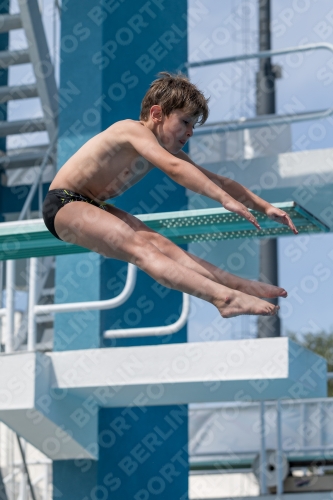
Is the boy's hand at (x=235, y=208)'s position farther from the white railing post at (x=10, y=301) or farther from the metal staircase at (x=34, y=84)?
the metal staircase at (x=34, y=84)

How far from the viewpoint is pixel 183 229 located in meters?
5.37

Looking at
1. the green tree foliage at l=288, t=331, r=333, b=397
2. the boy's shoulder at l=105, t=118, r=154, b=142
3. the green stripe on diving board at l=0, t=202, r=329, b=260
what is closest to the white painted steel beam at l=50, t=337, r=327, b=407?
the green stripe on diving board at l=0, t=202, r=329, b=260

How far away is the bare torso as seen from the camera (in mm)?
4297

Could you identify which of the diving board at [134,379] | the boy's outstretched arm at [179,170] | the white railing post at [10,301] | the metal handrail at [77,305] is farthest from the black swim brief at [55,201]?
the diving board at [134,379]

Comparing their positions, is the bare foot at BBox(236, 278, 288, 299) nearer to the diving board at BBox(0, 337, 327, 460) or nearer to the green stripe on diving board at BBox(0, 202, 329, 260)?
the green stripe on diving board at BBox(0, 202, 329, 260)

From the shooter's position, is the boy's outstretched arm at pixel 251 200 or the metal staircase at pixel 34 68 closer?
the boy's outstretched arm at pixel 251 200

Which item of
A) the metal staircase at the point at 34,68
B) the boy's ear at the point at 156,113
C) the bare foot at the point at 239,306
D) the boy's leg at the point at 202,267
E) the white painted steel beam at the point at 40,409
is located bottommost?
the white painted steel beam at the point at 40,409

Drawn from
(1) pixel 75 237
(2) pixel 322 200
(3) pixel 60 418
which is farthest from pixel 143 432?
(1) pixel 75 237

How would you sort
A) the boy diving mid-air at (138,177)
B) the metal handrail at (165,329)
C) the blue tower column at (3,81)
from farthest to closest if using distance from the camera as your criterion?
1. the blue tower column at (3,81)
2. the metal handrail at (165,329)
3. the boy diving mid-air at (138,177)

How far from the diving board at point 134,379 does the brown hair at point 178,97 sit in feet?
6.78

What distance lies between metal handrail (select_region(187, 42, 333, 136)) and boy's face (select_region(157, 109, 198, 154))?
3.37 m

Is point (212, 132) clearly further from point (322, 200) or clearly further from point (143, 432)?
point (143, 432)

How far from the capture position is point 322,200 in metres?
7.59

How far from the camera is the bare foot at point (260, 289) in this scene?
170 inches
